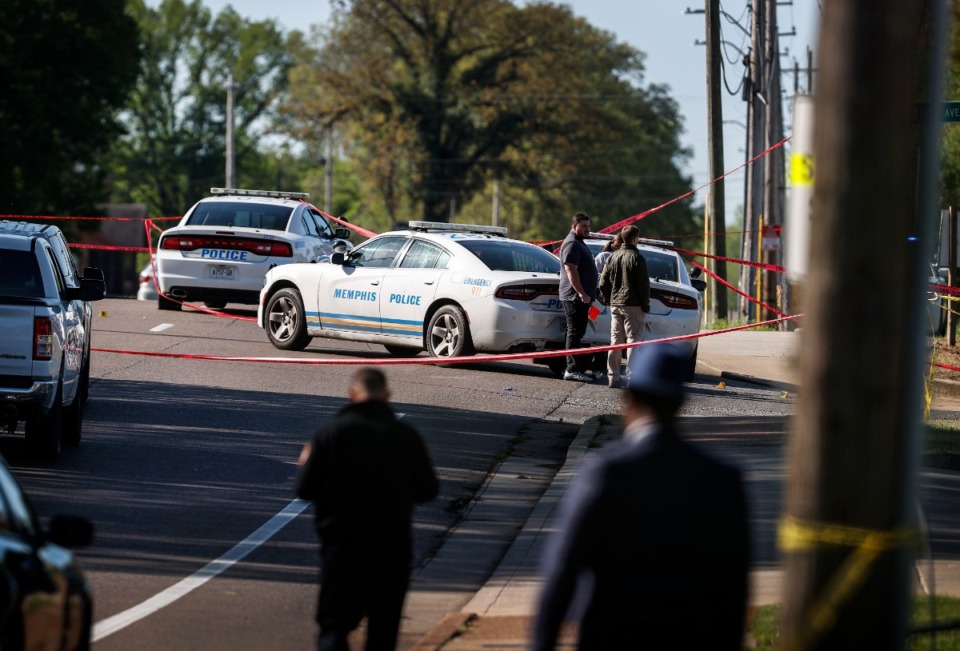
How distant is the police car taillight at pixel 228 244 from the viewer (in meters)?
23.0

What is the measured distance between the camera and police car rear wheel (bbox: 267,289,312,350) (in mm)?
19625

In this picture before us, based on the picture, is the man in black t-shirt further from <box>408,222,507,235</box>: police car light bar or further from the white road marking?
the white road marking

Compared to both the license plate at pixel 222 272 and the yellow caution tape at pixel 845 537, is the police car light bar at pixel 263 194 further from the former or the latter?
the yellow caution tape at pixel 845 537

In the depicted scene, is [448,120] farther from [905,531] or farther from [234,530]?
[905,531]

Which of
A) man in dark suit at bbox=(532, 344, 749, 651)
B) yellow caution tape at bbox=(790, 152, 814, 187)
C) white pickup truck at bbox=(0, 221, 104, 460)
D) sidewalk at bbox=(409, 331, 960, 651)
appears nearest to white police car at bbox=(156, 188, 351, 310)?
sidewalk at bbox=(409, 331, 960, 651)

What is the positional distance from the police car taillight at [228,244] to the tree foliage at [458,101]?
39.1m

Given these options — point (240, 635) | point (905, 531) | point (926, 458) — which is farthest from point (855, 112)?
point (926, 458)

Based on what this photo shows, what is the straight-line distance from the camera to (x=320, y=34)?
7044 centimetres

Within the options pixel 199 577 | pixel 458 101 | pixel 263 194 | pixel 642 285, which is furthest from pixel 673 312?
pixel 458 101

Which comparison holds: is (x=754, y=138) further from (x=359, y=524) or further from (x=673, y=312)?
(x=359, y=524)

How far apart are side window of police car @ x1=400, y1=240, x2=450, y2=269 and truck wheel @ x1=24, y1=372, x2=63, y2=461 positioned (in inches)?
275

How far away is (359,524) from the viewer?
6.20 m

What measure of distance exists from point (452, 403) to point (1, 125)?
31264 millimetres

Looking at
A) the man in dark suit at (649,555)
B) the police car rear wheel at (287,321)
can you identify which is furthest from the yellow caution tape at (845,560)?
the police car rear wheel at (287,321)
